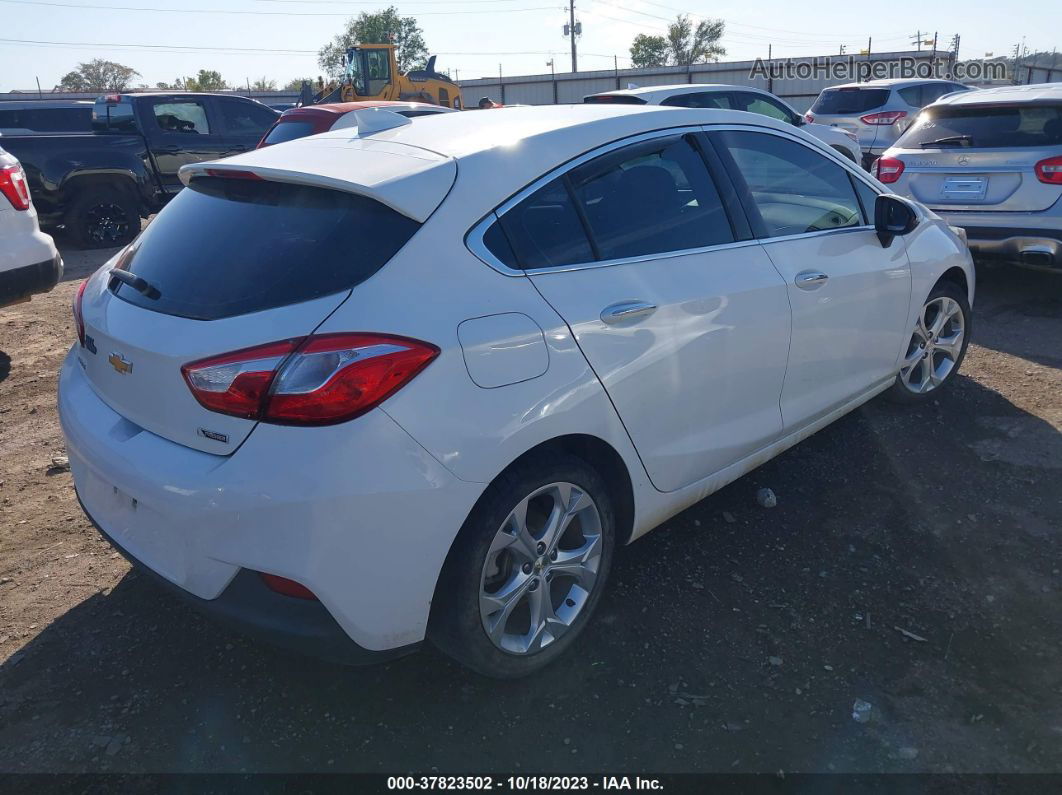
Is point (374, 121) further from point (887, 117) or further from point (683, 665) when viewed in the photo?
point (887, 117)

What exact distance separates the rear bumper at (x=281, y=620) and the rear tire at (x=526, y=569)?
31cm

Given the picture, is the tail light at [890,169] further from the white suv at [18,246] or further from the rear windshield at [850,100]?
the rear windshield at [850,100]

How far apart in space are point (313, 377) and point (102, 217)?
938cm

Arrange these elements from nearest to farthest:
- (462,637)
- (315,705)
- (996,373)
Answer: (462,637) < (315,705) < (996,373)

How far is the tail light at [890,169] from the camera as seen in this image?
23.1ft

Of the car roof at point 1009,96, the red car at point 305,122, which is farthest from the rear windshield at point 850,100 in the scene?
the red car at point 305,122

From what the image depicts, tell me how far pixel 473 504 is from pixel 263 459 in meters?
0.56

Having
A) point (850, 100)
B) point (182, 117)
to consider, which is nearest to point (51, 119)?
point (182, 117)

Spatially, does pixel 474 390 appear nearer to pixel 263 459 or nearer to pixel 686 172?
pixel 263 459

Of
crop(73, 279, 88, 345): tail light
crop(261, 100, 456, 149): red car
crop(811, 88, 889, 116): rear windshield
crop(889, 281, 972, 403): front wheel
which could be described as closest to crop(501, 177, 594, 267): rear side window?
crop(73, 279, 88, 345): tail light

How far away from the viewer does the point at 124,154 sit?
9.86 metres

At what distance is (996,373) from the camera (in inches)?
206

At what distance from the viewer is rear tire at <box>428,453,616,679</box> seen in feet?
7.68

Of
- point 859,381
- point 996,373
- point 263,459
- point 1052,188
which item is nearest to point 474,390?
point 263,459
